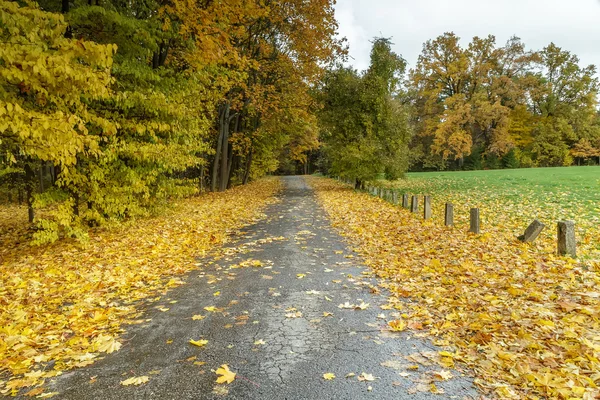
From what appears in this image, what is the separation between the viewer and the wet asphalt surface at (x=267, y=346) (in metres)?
3.15

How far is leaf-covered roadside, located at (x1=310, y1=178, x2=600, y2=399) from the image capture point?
3.25m

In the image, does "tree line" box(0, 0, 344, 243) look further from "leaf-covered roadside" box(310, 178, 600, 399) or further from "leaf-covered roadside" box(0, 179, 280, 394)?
"leaf-covered roadside" box(310, 178, 600, 399)

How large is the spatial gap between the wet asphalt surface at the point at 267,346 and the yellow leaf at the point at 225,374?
5cm

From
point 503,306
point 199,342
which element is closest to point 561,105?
point 503,306

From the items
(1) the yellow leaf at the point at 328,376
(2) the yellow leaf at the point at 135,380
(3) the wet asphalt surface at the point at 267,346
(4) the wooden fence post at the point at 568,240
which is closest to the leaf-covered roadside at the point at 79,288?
(3) the wet asphalt surface at the point at 267,346

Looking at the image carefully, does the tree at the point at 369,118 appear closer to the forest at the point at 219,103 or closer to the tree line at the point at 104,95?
the forest at the point at 219,103

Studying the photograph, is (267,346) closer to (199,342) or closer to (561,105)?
(199,342)

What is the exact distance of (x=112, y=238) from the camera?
8930mm

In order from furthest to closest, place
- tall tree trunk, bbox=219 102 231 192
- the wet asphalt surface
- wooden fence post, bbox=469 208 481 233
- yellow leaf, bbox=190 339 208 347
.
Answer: tall tree trunk, bbox=219 102 231 192
wooden fence post, bbox=469 208 481 233
yellow leaf, bbox=190 339 208 347
the wet asphalt surface

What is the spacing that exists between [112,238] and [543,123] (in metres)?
50.5

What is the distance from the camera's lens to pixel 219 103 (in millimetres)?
21641

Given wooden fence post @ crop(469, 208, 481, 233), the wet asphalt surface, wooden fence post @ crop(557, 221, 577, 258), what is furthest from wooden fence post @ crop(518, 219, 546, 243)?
the wet asphalt surface

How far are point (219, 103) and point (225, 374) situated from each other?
20.1 m

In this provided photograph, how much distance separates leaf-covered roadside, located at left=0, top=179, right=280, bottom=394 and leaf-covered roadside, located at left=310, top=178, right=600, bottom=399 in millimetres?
3690
